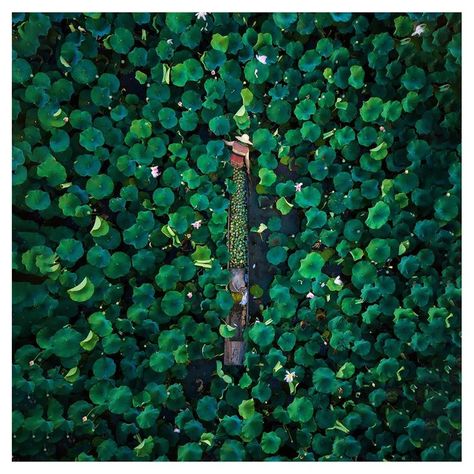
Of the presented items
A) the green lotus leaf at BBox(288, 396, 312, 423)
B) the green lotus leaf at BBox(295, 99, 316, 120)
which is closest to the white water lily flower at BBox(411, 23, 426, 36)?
the green lotus leaf at BBox(295, 99, 316, 120)

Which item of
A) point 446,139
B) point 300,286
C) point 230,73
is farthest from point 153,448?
point 446,139

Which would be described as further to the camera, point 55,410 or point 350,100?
point 350,100

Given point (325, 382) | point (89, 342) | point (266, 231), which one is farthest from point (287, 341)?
point (89, 342)

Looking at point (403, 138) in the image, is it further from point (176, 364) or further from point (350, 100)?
point (176, 364)

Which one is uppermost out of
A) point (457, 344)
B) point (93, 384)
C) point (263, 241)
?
point (263, 241)

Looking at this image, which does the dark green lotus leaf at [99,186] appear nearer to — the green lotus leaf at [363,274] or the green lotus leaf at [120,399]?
the green lotus leaf at [120,399]

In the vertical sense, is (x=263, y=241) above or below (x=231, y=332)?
above
